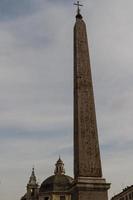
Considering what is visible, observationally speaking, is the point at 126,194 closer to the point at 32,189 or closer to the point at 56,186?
the point at 56,186

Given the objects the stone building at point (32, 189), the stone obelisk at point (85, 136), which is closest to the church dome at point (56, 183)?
the stone building at point (32, 189)

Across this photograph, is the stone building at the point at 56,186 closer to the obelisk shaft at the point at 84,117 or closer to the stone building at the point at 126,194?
the stone building at the point at 126,194

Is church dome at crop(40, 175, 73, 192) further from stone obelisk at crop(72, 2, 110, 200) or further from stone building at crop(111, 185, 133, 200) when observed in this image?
stone obelisk at crop(72, 2, 110, 200)

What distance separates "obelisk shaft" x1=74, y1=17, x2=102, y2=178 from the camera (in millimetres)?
16250

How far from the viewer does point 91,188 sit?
52.3 feet

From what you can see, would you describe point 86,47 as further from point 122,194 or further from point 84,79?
point 122,194

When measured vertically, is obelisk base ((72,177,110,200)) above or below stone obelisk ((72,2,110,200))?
below

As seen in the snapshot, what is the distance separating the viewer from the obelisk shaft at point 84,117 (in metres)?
16.2

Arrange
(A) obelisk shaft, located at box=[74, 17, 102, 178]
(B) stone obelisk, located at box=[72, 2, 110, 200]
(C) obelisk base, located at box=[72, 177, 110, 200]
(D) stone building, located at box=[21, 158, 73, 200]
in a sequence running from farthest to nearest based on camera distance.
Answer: (D) stone building, located at box=[21, 158, 73, 200], (A) obelisk shaft, located at box=[74, 17, 102, 178], (B) stone obelisk, located at box=[72, 2, 110, 200], (C) obelisk base, located at box=[72, 177, 110, 200]

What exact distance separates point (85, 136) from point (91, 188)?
6.63ft

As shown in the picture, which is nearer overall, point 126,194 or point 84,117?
point 84,117

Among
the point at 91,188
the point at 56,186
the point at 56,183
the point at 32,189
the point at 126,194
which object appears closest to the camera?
the point at 91,188

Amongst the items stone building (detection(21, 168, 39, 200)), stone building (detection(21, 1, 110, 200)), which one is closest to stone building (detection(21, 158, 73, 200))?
stone building (detection(21, 168, 39, 200))

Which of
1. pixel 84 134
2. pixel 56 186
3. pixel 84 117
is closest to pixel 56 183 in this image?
pixel 56 186
